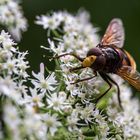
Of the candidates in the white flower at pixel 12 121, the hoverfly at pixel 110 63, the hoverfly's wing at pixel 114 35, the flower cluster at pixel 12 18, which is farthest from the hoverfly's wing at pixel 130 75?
the white flower at pixel 12 121

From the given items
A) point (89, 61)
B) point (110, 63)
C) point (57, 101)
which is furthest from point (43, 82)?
point (110, 63)

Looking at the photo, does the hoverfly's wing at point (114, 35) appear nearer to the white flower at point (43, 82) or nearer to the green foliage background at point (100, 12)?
the white flower at point (43, 82)

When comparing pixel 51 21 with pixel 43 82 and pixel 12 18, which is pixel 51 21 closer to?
pixel 12 18

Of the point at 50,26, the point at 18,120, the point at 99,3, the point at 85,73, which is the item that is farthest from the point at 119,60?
the point at 99,3

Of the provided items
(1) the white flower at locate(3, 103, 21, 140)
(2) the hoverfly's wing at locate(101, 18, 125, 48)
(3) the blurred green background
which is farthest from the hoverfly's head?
(3) the blurred green background

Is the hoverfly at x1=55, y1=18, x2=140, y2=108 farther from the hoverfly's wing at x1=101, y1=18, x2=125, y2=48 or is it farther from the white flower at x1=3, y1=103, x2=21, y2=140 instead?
the white flower at x1=3, y1=103, x2=21, y2=140

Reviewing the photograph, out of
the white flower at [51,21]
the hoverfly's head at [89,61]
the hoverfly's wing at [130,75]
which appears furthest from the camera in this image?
the white flower at [51,21]

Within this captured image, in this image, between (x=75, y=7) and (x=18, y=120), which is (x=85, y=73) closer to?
(x=18, y=120)
